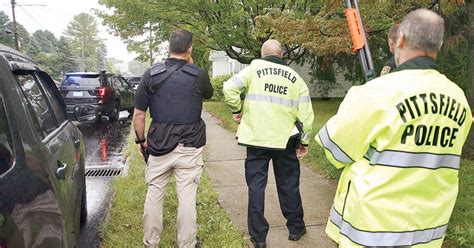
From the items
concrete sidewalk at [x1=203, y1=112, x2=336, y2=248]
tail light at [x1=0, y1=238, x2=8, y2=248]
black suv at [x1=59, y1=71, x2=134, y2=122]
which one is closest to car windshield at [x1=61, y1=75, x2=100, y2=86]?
black suv at [x1=59, y1=71, x2=134, y2=122]

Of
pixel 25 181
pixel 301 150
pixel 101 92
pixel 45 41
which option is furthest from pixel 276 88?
pixel 45 41

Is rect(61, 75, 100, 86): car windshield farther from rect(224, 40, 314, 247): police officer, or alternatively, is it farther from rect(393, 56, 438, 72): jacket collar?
rect(393, 56, 438, 72): jacket collar

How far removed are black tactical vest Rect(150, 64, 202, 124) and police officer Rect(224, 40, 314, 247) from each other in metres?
0.35

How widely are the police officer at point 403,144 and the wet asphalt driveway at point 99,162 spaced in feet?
9.72

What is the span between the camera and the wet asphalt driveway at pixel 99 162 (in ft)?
14.2

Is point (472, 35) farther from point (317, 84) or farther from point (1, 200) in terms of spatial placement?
point (317, 84)

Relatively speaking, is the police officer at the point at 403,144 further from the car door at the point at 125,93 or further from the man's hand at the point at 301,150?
the car door at the point at 125,93

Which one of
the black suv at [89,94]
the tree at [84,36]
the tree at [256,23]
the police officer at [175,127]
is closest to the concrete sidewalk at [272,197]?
the police officer at [175,127]

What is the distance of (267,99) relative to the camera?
345cm

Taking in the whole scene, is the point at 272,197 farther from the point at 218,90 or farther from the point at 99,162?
the point at 218,90

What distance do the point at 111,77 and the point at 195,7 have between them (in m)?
3.73

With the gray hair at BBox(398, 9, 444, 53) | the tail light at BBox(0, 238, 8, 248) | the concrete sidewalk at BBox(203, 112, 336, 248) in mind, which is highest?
the gray hair at BBox(398, 9, 444, 53)

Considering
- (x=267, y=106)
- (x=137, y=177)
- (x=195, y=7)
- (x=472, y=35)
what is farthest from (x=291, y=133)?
(x=195, y=7)

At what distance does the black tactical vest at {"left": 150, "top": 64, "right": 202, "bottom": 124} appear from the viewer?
324cm
